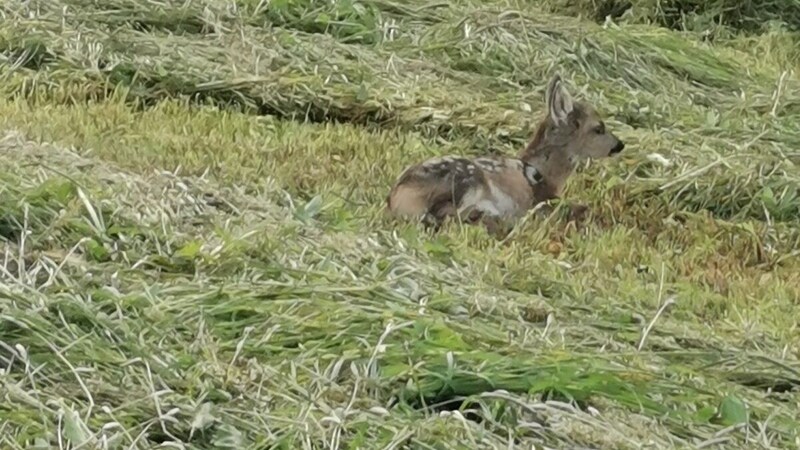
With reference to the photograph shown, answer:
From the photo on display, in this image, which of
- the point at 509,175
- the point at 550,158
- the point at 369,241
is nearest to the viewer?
the point at 369,241

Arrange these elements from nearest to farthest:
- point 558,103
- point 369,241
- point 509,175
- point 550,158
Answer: point 369,241 < point 509,175 < point 550,158 < point 558,103

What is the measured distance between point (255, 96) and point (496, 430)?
210 inches

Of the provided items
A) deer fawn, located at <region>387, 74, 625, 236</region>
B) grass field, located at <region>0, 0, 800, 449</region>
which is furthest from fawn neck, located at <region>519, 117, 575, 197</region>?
grass field, located at <region>0, 0, 800, 449</region>

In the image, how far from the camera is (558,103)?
8.91 metres

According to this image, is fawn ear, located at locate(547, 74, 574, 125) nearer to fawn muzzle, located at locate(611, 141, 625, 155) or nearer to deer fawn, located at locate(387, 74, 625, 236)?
deer fawn, located at locate(387, 74, 625, 236)

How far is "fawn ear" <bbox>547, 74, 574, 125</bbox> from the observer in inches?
347

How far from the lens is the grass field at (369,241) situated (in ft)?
→ 15.8

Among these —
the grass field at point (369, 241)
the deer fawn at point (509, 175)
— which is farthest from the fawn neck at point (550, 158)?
the grass field at point (369, 241)

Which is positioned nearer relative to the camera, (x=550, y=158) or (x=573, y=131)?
(x=550, y=158)

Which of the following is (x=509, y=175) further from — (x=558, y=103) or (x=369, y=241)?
(x=369, y=241)

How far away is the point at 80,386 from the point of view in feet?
15.3

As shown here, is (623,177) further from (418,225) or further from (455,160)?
(418,225)

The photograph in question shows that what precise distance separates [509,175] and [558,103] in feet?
2.57

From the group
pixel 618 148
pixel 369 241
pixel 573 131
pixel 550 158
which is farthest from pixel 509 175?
pixel 369 241
